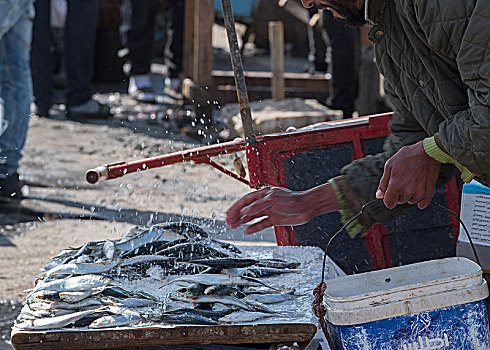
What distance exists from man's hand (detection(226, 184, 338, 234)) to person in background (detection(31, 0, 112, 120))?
6.97 m

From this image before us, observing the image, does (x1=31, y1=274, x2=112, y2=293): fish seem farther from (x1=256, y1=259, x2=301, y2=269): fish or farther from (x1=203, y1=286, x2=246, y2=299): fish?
(x1=256, y1=259, x2=301, y2=269): fish

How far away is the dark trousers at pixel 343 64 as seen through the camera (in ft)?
25.4

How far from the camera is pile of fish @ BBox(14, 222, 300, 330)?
2541 mm

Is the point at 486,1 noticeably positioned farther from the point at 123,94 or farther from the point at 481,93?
the point at 123,94

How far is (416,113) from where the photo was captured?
9.01 ft

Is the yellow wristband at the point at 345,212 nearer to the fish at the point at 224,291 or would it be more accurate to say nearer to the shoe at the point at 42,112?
the fish at the point at 224,291

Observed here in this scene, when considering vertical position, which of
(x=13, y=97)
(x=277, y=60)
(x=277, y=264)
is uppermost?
(x=13, y=97)

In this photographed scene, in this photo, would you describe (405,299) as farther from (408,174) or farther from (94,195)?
(94,195)

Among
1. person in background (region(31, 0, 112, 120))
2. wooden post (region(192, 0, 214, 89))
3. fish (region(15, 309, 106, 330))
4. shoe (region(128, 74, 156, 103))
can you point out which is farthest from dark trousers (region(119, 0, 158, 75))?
fish (region(15, 309, 106, 330))

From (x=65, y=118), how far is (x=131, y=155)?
244 cm

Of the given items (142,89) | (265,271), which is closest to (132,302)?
(265,271)

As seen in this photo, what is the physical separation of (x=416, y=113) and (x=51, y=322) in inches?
61.9

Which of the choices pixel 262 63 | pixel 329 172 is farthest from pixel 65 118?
pixel 329 172

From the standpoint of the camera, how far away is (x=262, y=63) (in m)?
14.3
